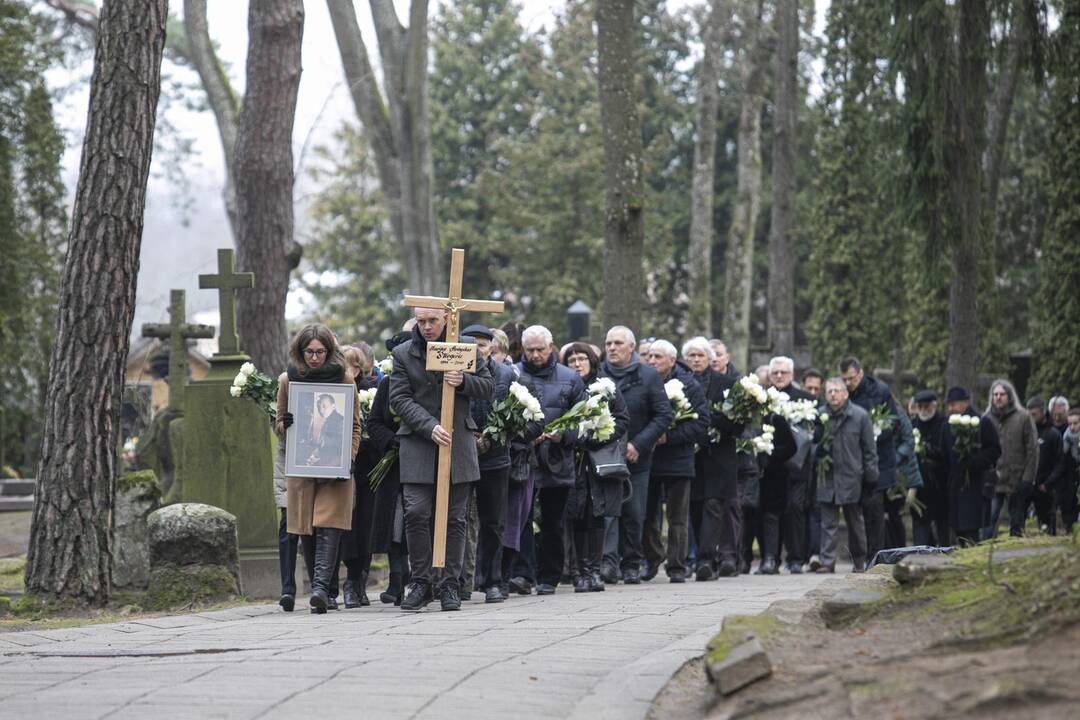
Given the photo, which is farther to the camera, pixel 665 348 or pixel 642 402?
pixel 665 348

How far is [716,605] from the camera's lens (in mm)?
11594

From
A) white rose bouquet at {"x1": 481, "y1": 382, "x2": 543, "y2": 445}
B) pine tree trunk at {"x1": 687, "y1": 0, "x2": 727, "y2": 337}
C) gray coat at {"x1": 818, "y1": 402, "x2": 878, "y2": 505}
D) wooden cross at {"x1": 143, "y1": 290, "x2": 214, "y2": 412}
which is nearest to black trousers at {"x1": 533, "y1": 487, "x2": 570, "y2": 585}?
white rose bouquet at {"x1": 481, "y1": 382, "x2": 543, "y2": 445}

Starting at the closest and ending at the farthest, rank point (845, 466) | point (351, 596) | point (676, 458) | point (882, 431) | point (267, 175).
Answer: point (351, 596) → point (676, 458) → point (845, 466) → point (882, 431) → point (267, 175)

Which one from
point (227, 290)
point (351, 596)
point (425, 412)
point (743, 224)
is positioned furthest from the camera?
point (743, 224)

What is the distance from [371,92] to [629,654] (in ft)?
59.7

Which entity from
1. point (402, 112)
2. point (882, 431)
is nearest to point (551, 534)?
point (882, 431)

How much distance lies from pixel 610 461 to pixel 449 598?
2440mm

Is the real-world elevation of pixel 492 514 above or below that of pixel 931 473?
below

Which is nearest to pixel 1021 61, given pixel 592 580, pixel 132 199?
pixel 592 580

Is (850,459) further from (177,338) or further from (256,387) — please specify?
(177,338)

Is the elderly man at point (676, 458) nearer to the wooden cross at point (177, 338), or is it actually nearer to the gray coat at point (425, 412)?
the gray coat at point (425, 412)

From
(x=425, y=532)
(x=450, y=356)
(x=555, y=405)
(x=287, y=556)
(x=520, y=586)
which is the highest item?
(x=450, y=356)

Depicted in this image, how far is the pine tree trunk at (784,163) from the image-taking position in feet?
104

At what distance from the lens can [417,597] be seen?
11.6m
